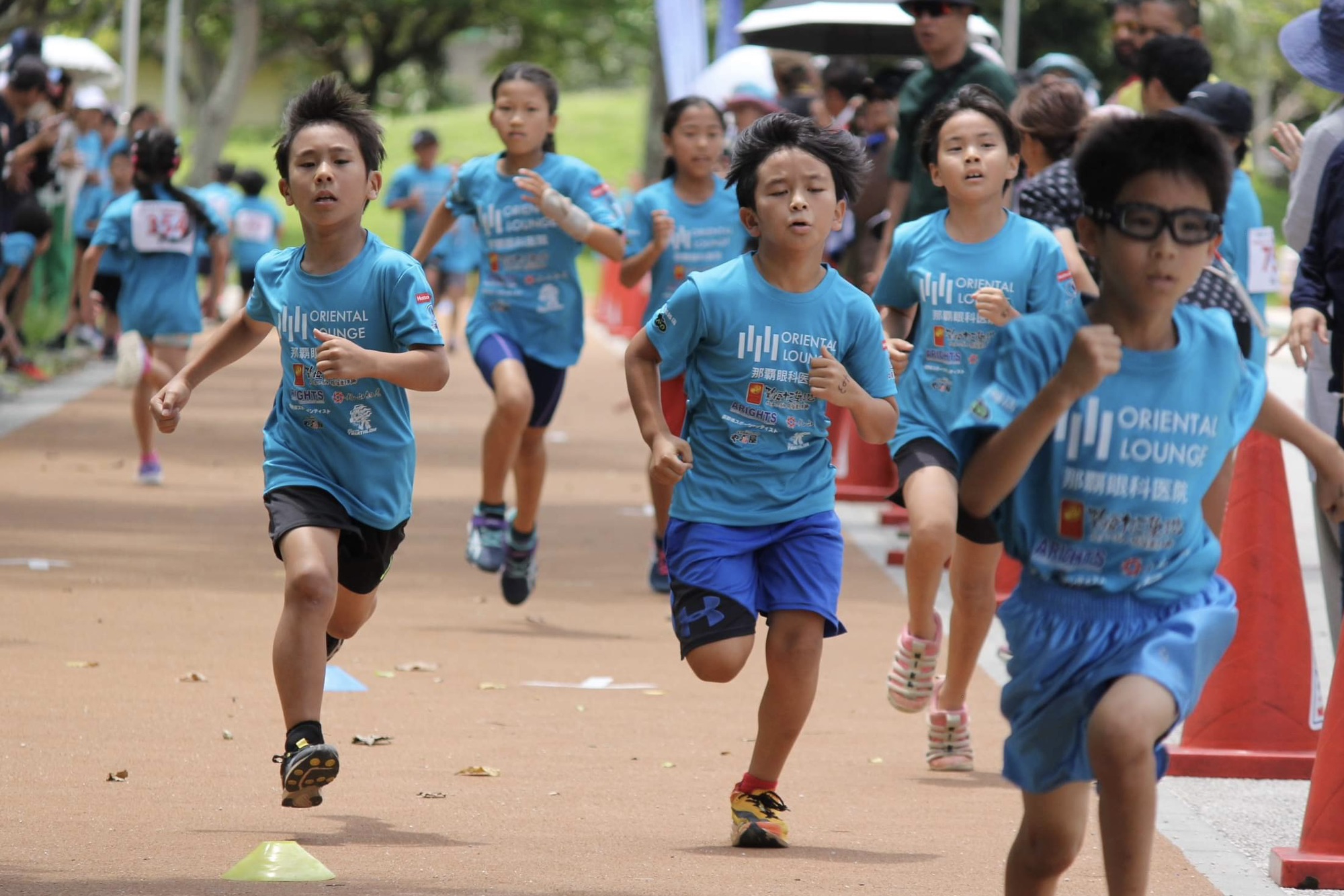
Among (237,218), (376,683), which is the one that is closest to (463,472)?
(376,683)

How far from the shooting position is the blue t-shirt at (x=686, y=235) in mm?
9617

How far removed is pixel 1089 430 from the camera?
387 cm

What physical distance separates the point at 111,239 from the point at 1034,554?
32.5 ft

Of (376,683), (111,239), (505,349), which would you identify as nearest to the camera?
(376,683)

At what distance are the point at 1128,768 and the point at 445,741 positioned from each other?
3.44m

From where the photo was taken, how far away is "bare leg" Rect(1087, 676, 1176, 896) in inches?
149

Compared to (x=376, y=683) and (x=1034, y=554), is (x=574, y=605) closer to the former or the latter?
(x=376, y=683)

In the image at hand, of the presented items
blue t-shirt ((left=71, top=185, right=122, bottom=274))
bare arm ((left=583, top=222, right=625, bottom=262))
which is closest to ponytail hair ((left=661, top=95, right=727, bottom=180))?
bare arm ((left=583, top=222, right=625, bottom=262))

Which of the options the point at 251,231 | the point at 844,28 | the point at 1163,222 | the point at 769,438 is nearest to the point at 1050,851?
the point at 1163,222

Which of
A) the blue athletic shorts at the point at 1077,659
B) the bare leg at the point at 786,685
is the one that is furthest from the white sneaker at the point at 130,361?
the blue athletic shorts at the point at 1077,659

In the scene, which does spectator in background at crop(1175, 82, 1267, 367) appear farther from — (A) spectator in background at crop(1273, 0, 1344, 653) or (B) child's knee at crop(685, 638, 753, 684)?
(B) child's knee at crop(685, 638, 753, 684)

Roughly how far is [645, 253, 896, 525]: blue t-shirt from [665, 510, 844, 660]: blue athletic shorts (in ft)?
0.15

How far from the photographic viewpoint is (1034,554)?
3965 mm

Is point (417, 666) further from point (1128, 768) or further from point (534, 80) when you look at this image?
point (1128, 768)
